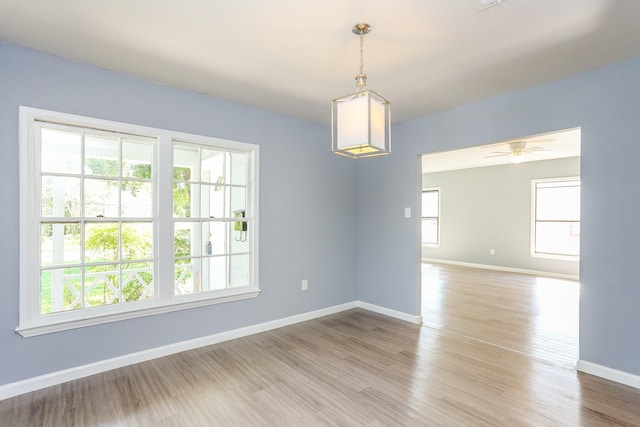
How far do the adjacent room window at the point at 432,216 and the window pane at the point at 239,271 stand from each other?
6.65m

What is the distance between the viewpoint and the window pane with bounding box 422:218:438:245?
9.08 m

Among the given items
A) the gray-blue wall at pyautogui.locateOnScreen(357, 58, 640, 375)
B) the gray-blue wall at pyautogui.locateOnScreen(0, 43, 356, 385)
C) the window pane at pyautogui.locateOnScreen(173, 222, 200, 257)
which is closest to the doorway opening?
the gray-blue wall at pyautogui.locateOnScreen(357, 58, 640, 375)

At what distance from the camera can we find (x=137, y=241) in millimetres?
3219

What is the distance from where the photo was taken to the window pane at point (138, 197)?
299 centimetres

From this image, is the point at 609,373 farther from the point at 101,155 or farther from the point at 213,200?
the point at 101,155

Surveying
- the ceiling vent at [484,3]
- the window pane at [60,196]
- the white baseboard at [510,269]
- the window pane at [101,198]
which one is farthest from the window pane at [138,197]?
the white baseboard at [510,269]

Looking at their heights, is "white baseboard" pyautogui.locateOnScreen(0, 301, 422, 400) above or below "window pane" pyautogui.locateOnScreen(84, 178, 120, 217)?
below

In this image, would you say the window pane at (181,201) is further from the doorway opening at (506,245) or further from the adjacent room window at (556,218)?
the adjacent room window at (556,218)

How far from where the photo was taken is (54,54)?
2.43 metres

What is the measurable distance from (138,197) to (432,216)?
7826 mm

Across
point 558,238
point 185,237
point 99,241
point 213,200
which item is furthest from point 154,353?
point 558,238

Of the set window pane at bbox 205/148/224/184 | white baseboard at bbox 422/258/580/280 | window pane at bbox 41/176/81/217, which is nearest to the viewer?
window pane at bbox 41/176/81/217

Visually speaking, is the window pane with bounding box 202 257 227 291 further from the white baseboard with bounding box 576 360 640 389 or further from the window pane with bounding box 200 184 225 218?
the white baseboard with bounding box 576 360 640 389

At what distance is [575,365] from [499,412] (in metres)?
1.20
